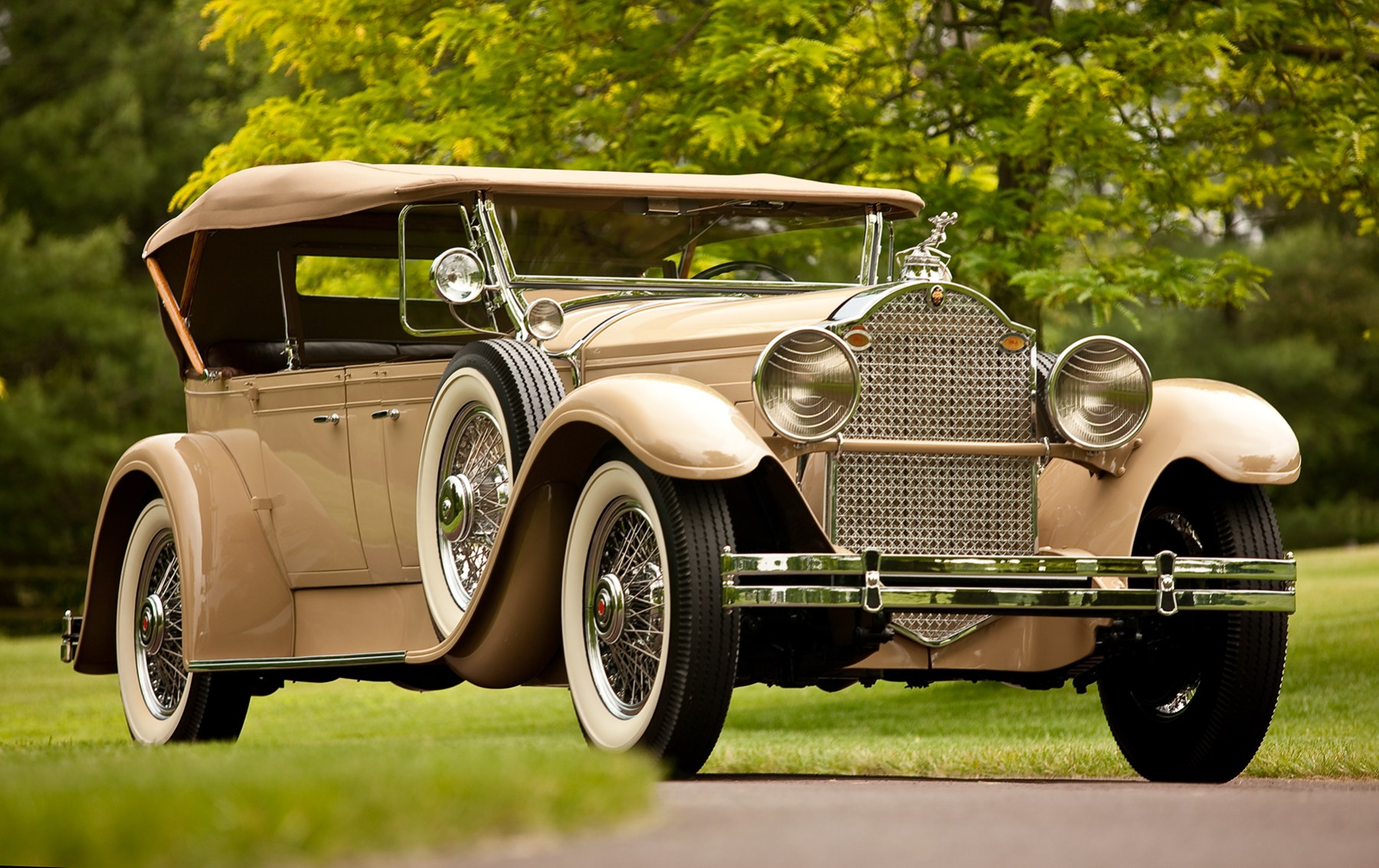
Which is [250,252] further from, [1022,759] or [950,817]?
[950,817]

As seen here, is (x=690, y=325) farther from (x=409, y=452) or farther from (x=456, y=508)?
(x=409, y=452)

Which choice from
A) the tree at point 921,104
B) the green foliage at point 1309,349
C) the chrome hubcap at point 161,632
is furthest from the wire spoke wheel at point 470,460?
the green foliage at point 1309,349

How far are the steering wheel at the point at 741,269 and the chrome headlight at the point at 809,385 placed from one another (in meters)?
1.97

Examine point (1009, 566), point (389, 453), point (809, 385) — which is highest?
point (809, 385)

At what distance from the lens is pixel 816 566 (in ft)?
17.6

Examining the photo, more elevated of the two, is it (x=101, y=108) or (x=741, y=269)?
(x=101, y=108)

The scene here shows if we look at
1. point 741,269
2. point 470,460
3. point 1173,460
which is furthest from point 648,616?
point 741,269

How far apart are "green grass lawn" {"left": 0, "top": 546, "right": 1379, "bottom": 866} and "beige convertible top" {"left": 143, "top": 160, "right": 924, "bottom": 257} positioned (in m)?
2.08

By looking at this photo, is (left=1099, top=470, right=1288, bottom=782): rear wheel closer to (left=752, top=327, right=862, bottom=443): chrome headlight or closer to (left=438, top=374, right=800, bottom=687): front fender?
(left=752, top=327, right=862, bottom=443): chrome headlight

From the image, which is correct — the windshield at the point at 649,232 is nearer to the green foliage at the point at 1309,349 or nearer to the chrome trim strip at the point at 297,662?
the chrome trim strip at the point at 297,662

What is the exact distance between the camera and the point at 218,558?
24.7ft

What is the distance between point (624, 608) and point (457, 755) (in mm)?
1287

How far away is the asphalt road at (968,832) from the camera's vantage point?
11.6 feet

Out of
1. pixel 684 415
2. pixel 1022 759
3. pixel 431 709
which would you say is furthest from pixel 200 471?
pixel 431 709
